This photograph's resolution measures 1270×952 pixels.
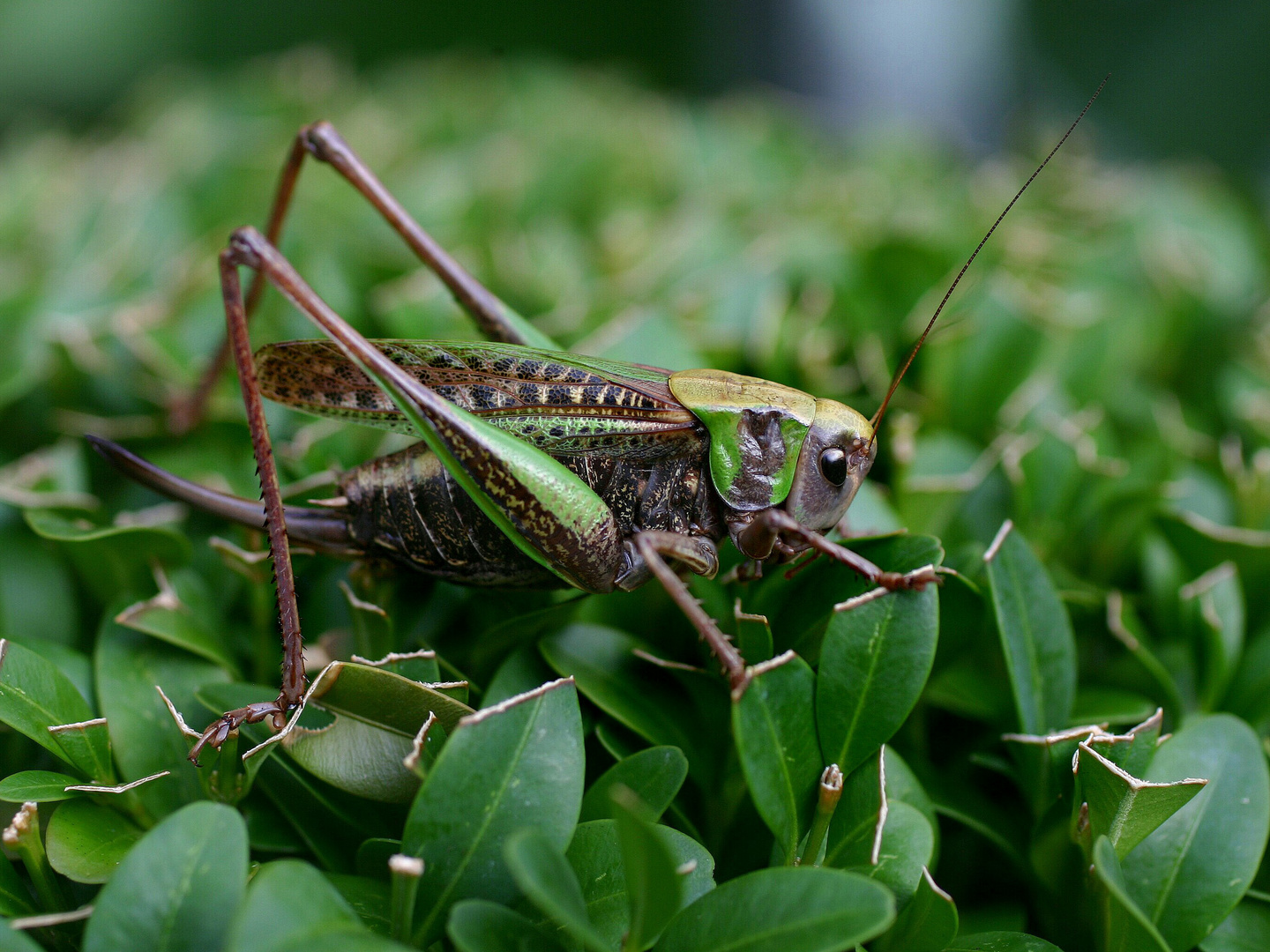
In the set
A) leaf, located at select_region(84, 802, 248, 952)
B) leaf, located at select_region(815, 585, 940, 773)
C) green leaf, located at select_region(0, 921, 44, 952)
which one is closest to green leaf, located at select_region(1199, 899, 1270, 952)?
leaf, located at select_region(815, 585, 940, 773)

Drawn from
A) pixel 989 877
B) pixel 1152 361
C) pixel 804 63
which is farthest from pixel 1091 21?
pixel 989 877

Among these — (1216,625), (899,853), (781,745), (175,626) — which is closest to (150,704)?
(175,626)

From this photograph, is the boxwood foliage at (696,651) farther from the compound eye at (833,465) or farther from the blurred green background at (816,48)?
the blurred green background at (816,48)

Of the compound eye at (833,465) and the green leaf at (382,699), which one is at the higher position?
the compound eye at (833,465)

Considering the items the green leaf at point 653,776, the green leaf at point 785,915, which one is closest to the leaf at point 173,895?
the green leaf at point 653,776

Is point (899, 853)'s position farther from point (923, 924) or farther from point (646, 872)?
point (646, 872)

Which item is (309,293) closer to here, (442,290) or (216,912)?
(442,290)
